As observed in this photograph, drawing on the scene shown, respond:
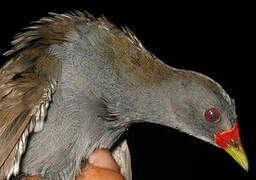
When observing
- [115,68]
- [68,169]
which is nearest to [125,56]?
[115,68]

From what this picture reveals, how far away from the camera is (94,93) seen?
136 centimetres

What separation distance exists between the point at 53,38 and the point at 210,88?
77 centimetres

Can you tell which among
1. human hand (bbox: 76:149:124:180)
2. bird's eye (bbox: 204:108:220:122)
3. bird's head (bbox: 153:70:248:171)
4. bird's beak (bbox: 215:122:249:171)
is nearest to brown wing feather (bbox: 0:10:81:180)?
human hand (bbox: 76:149:124:180)

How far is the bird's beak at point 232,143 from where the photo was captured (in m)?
1.44

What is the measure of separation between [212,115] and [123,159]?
0.71m

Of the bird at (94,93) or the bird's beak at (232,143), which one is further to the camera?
the bird's beak at (232,143)

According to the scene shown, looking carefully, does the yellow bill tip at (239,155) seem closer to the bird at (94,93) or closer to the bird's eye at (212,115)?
the bird at (94,93)

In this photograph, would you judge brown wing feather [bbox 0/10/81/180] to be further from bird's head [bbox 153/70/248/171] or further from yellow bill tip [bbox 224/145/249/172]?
yellow bill tip [bbox 224/145/249/172]

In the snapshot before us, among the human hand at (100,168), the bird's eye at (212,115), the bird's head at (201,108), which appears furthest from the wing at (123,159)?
the bird's eye at (212,115)

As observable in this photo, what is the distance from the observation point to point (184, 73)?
4.66 ft

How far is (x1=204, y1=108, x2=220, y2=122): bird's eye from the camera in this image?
138 centimetres

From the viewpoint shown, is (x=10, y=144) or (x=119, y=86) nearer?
(x=10, y=144)

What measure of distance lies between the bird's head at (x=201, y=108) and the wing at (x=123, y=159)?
0.53 m

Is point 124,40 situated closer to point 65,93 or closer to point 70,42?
point 70,42
